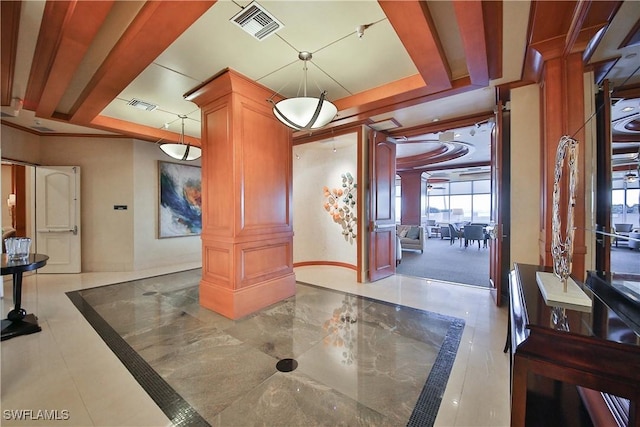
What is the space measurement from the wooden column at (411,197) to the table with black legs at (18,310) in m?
10.3

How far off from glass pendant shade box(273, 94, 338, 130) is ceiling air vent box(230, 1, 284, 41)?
59cm

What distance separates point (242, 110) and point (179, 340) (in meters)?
2.67

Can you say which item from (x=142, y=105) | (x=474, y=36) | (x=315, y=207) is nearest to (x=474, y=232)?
(x=315, y=207)

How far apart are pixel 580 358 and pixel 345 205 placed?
16.4 ft

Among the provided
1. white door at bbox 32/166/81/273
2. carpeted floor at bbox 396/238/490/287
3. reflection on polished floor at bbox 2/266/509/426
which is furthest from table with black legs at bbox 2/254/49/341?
carpeted floor at bbox 396/238/490/287

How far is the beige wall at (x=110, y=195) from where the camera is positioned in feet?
17.4

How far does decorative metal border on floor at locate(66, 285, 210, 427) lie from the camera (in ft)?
5.28

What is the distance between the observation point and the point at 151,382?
1943 millimetres

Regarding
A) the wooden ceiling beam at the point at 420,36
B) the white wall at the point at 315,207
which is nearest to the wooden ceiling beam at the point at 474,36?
the wooden ceiling beam at the point at 420,36

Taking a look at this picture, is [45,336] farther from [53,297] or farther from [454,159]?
[454,159]

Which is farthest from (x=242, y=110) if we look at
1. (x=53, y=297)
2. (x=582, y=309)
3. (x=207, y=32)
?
(x=53, y=297)

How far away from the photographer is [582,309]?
43.9 inches

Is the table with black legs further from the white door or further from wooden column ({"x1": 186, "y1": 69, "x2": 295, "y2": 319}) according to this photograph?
the white door

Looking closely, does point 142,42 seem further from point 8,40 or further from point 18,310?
point 18,310
